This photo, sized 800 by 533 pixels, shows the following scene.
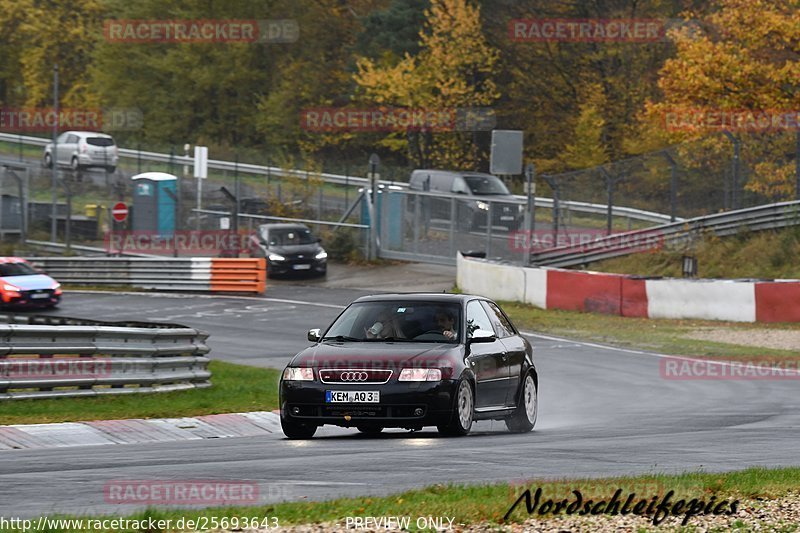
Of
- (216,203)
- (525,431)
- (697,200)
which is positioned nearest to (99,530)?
(525,431)

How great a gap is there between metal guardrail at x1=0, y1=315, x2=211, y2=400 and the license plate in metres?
4.35

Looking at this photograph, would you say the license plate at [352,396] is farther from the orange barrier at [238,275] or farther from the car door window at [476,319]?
the orange barrier at [238,275]

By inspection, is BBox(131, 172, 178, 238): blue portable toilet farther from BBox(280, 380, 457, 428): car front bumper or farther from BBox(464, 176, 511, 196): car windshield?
BBox(280, 380, 457, 428): car front bumper

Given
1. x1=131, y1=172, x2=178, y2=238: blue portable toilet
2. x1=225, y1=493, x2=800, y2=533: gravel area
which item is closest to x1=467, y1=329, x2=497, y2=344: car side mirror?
x1=225, y1=493, x2=800, y2=533: gravel area

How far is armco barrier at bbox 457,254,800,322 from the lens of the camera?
29.0 meters

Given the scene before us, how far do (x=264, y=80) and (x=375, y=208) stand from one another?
36.5 meters

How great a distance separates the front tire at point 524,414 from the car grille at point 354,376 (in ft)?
7.81

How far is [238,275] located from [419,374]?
87.4 ft

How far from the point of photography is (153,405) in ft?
52.7

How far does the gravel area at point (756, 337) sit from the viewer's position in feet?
85.1

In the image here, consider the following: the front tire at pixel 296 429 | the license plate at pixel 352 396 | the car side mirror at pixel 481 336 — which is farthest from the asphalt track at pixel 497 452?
the car side mirror at pixel 481 336

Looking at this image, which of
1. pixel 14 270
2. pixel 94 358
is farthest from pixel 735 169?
pixel 94 358

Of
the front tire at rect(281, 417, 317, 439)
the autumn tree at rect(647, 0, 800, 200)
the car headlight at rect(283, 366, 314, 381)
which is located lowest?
the front tire at rect(281, 417, 317, 439)

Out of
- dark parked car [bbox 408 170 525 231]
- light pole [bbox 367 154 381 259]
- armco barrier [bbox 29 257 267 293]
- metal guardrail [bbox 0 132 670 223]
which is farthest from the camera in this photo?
light pole [bbox 367 154 381 259]
